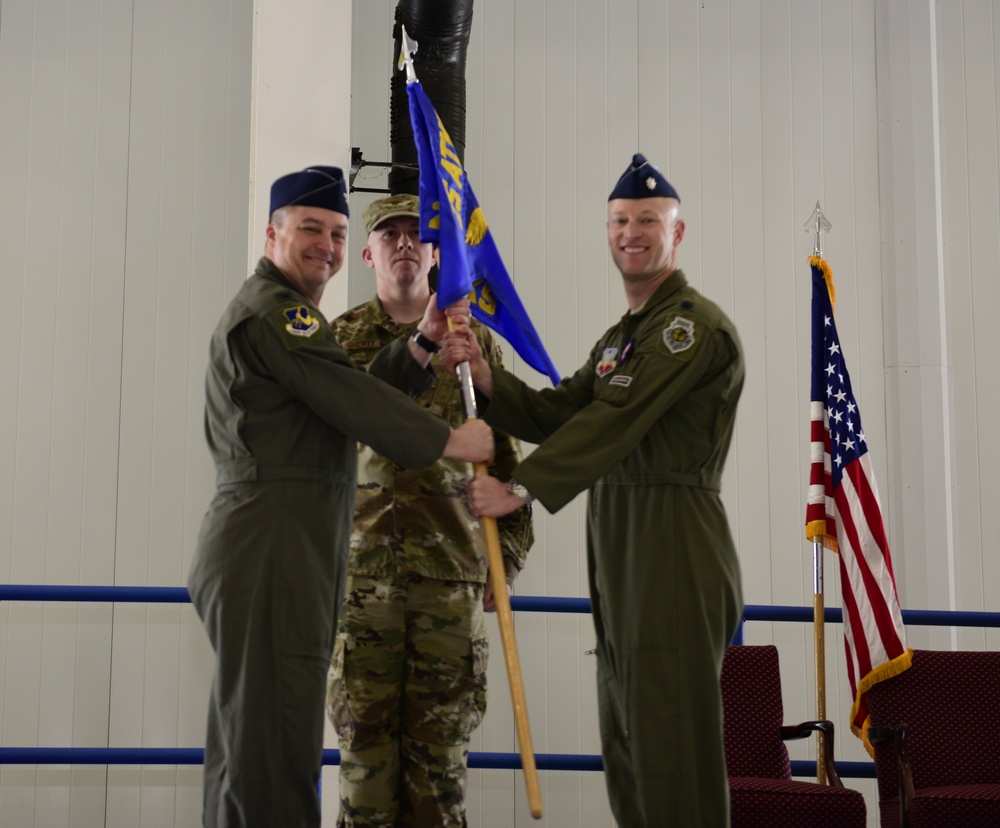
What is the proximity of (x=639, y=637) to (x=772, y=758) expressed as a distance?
5.62 feet

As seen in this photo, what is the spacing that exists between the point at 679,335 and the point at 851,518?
191 centimetres

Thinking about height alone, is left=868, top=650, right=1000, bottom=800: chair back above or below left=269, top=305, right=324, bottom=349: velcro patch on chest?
below

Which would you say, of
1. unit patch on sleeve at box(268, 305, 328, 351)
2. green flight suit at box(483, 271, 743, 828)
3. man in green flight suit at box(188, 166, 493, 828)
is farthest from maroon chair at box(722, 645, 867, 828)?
unit patch on sleeve at box(268, 305, 328, 351)

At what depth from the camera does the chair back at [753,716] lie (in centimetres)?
389

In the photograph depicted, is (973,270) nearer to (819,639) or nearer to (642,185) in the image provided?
(819,639)

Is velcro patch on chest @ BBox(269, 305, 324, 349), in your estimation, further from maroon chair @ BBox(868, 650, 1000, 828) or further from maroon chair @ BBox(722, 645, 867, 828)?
maroon chair @ BBox(868, 650, 1000, 828)

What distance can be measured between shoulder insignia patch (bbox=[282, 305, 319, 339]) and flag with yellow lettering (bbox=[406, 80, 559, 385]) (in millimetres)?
445

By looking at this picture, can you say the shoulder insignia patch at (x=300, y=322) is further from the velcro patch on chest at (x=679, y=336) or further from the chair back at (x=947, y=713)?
the chair back at (x=947, y=713)

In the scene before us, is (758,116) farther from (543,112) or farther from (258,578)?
(258,578)

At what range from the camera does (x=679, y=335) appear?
2592 mm

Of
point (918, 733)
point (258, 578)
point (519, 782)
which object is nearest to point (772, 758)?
point (918, 733)

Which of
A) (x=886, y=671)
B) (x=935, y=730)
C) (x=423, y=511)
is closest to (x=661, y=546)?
(x=423, y=511)

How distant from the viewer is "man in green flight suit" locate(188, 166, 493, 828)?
7.73ft

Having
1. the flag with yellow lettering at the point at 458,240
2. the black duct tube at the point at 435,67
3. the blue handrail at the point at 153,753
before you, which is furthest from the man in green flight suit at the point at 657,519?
the black duct tube at the point at 435,67
